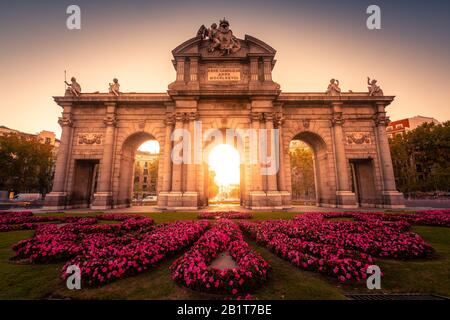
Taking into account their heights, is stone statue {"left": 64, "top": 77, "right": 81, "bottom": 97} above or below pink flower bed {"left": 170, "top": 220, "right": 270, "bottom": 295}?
above

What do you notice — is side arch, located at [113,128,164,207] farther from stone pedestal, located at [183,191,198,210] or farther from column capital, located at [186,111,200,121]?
stone pedestal, located at [183,191,198,210]

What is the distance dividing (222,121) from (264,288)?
18.1 metres

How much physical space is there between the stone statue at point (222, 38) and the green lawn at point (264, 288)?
71.5ft

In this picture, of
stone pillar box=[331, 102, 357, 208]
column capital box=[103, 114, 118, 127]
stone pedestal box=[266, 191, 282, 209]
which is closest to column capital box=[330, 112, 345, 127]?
stone pillar box=[331, 102, 357, 208]

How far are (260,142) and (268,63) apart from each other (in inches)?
344

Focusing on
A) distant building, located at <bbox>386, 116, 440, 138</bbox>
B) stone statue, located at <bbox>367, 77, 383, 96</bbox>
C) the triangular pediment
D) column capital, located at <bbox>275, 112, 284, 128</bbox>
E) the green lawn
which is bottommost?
the green lawn

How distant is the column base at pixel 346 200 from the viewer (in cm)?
1973

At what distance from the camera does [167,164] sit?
19.9 metres

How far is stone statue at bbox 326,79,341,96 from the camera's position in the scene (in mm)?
22062

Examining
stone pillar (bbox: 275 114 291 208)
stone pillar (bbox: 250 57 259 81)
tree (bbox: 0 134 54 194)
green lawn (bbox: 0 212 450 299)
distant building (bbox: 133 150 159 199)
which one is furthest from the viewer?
distant building (bbox: 133 150 159 199)

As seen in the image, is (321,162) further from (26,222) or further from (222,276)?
(26,222)

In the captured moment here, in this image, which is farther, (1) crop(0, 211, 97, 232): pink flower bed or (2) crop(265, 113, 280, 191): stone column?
(2) crop(265, 113, 280, 191): stone column

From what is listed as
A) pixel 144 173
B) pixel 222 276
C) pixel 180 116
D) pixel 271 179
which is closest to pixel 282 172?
pixel 271 179
